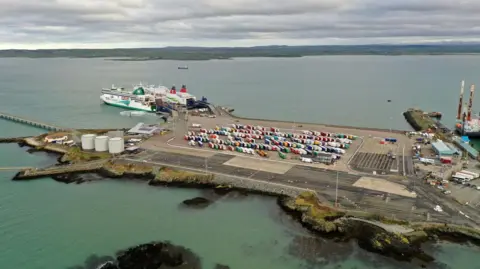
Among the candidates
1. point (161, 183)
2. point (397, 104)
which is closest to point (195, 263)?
point (161, 183)

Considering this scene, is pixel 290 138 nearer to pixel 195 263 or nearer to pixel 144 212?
pixel 144 212

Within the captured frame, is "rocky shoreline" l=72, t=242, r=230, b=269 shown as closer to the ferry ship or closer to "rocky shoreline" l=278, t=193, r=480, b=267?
"rocky shoreline" l=278, t=193, r=480, b=267

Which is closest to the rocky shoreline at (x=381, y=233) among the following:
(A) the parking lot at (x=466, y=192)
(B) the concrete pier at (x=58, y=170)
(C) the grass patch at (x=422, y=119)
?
(A) the parking lot at (x=466, y=192)

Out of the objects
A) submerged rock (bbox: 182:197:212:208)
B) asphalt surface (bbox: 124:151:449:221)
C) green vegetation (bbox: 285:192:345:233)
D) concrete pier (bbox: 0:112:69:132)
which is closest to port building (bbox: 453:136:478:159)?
asphalt surface (bbox: 124:151:449:221)

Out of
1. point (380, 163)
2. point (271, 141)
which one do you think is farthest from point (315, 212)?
point (271, 141)

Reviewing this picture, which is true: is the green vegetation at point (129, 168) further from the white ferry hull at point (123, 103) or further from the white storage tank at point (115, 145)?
the white ferry hull at point (123, 103)

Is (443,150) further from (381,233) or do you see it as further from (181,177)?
(181,177)
